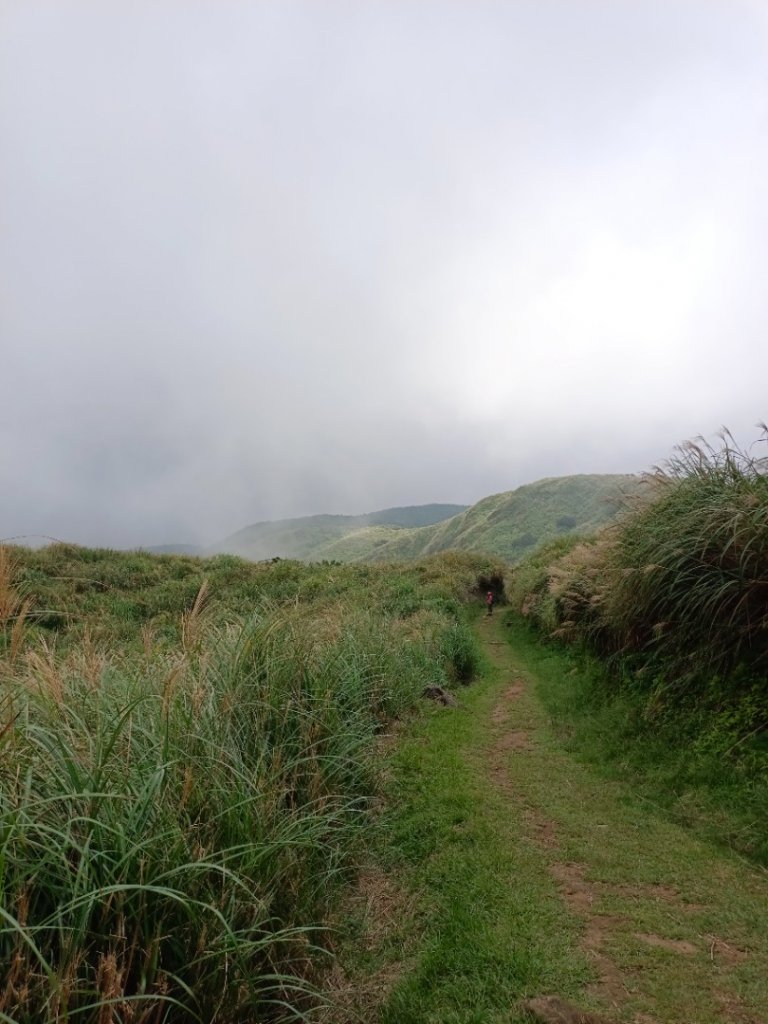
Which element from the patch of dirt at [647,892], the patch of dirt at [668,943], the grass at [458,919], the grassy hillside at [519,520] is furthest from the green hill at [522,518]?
the patch of dirt at [668,943]

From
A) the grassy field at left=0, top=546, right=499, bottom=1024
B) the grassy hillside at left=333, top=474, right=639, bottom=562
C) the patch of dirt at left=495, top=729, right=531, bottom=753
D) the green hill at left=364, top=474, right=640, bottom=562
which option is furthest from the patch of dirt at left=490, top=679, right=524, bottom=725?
the green hill at left=364, top=474, right=640, bottom=562

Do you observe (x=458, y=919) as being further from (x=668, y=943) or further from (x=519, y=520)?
(x=519, y=520)

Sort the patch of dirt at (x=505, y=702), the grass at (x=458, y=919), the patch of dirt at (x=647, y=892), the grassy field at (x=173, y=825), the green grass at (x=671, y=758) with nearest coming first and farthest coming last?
the grassy field at (x=173, y=825) → the grass at (x=458, y=919) → the patch of dirt at (x=647, y=892) → the green grass at (x=671, y=758) → the patch of dirt at (x=505, y=702)

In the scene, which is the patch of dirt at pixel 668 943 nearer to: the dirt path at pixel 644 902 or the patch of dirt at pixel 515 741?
the dirt path at pixel 644 902

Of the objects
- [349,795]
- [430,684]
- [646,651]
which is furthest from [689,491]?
[349,795]

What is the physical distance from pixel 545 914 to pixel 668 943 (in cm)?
72

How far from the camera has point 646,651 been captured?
7.69m

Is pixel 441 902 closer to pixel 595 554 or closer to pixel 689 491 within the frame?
pixel 689 491

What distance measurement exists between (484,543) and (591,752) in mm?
74129

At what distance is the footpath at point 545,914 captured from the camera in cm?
284

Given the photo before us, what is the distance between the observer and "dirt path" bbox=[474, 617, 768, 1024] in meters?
2.85

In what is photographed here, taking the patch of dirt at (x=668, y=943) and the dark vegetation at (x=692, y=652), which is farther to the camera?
the dark vegetation at (x=692, y=652)

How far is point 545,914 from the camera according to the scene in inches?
142

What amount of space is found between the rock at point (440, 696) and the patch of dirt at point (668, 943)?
5.60 meters
